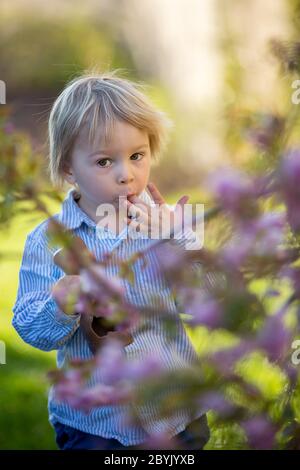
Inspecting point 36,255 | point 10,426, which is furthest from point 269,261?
point 10,426

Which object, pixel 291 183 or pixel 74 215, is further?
pixel 74 215

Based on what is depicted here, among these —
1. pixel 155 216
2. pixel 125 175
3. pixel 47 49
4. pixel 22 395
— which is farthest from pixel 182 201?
pixel 47 49

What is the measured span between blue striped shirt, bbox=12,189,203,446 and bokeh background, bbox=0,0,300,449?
0.10 metres

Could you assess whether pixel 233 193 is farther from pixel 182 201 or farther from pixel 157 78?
pixel 157 78

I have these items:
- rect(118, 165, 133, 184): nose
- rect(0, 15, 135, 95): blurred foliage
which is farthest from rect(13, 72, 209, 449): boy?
rect(0, 15, 135, 95): blurred foliage

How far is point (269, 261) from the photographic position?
1127mm

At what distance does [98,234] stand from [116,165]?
0.58 feet

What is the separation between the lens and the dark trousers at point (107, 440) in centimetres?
163

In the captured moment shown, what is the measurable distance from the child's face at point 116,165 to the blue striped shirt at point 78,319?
83 millimetres

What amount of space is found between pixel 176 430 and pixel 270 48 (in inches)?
A: 31.1

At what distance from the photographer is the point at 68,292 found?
4.50 ft

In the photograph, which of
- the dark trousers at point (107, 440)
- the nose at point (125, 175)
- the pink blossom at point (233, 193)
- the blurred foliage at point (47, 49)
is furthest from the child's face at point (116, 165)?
the blurred foliage at point (47, 49)

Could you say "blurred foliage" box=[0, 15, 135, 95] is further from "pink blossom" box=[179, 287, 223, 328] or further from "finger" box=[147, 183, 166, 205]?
"pink blossom" box=[179, 287, 223, 328]

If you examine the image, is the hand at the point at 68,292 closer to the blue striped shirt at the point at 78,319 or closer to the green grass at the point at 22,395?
the blue striped shirt at the point at 78,319
